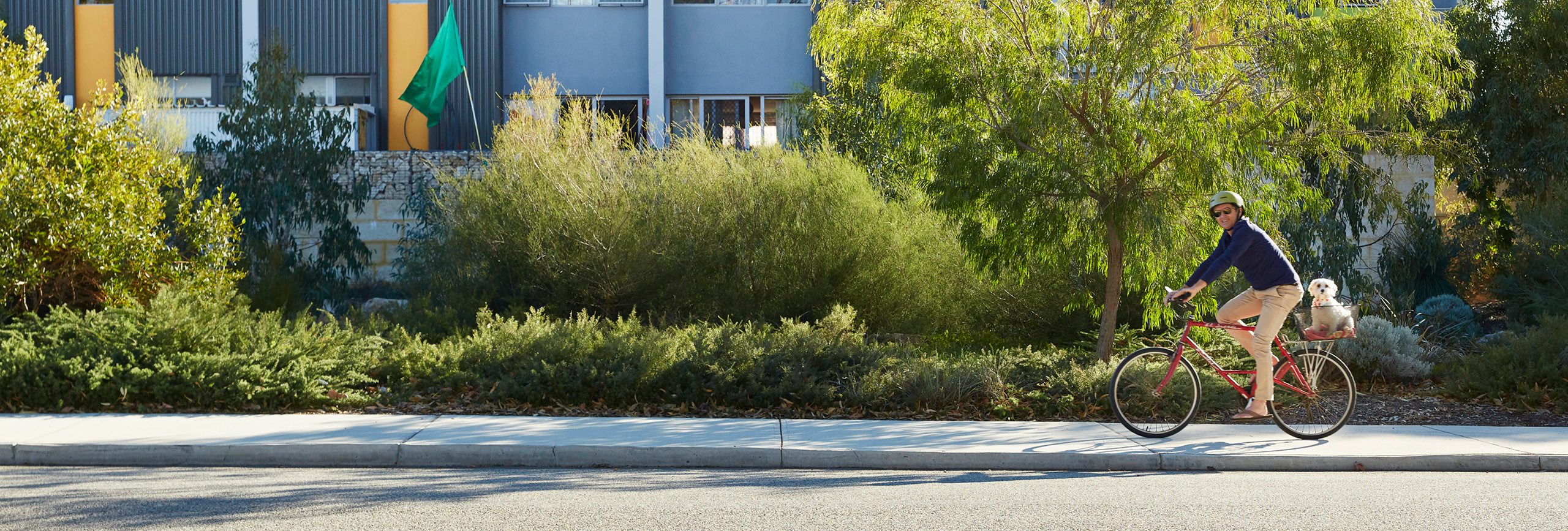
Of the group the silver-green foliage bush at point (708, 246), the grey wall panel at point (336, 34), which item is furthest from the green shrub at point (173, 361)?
the grey wall panel at point (336, 34)

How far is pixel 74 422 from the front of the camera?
24.0ft

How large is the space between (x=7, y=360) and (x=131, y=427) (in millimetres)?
1766

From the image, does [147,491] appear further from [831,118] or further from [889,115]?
[831,118]

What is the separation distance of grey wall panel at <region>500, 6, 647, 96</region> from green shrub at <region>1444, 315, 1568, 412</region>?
1543 centimetres

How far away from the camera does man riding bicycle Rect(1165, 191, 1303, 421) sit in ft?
22.8

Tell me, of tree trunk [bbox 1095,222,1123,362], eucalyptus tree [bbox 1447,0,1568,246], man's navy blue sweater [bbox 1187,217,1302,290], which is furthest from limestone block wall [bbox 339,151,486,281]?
eucalyptus tree [bbox 1447,0,1568,246]

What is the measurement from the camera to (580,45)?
68.9 ft

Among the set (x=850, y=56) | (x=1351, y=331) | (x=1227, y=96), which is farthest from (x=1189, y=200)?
(x=850, y=56)

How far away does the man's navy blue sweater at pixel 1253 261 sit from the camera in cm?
694

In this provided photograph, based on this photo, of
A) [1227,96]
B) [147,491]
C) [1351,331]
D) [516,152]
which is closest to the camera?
[147,491]

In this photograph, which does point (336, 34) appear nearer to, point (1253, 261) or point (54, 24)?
point (54, 24)

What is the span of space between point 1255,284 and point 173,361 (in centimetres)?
817

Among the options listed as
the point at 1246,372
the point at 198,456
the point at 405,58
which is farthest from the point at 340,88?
the point at 1246,372

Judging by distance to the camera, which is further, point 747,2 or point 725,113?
point 725,113
